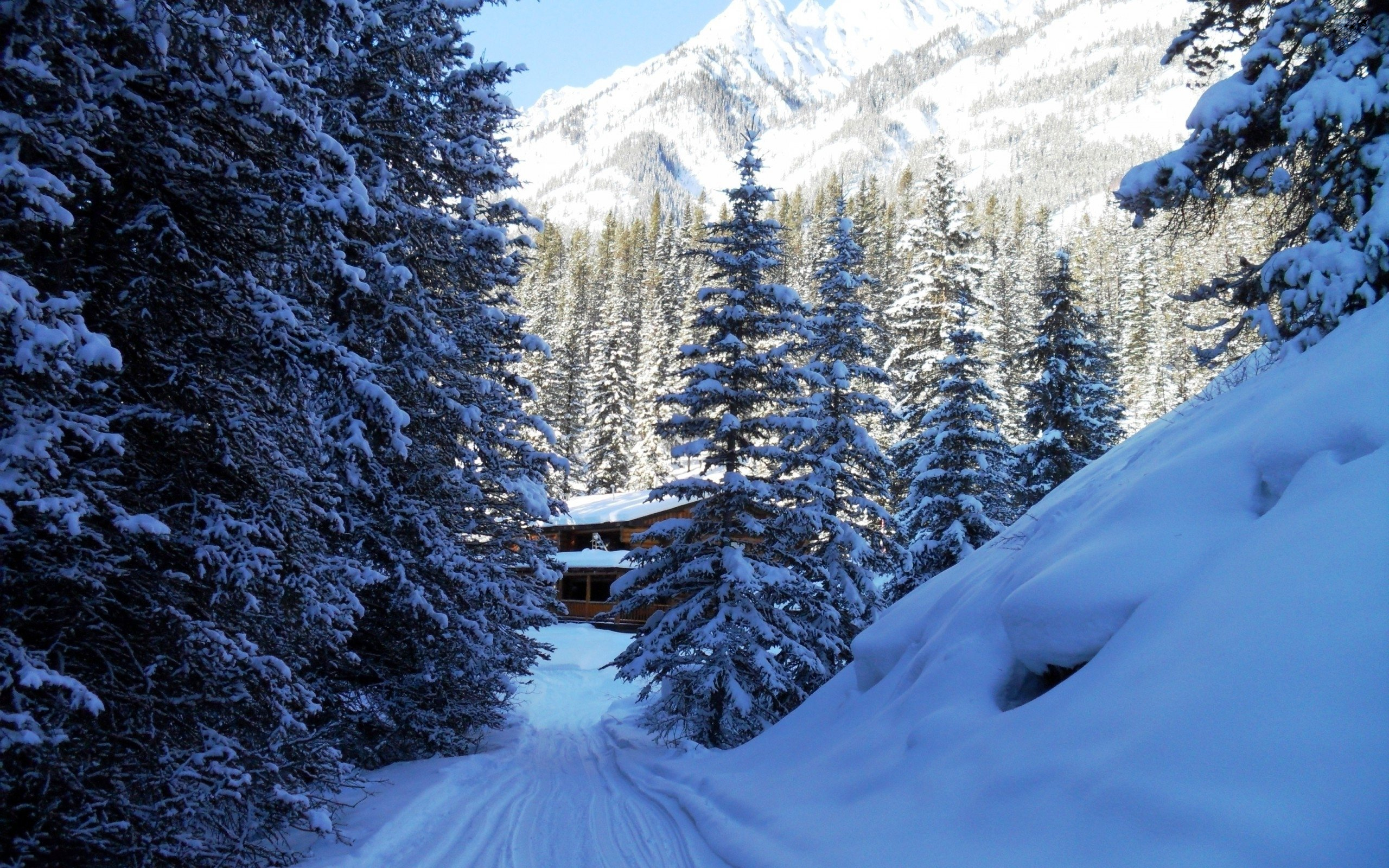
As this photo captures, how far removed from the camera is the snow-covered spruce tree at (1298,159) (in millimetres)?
7805

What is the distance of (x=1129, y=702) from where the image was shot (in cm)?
391

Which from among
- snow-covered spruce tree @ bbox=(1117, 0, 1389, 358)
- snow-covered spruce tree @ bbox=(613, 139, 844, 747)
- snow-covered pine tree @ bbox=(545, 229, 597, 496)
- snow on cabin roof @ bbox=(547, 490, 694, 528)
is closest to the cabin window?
snow on cabin roof @ bbox=(547, 490, 694, 528)

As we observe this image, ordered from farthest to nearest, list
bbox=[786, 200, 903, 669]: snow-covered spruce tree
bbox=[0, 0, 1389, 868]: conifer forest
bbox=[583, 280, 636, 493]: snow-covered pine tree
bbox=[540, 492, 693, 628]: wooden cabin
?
→ 1. bbox=[583, 280, 636, 493]: snow-covered pine tree
2. bbox=[540, 492, 693, 628]: wooden cabin
3. bbox=[786, 200, 903, 669]: snow-covered spruce tree
4. bbox=[0, 0, 1389, 868]: conifer forest

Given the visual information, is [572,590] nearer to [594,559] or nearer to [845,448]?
[594,559]

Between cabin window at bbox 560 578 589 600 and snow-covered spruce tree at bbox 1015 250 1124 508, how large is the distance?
21.7 m

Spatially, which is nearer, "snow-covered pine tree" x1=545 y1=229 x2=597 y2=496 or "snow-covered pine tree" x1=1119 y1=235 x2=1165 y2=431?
"snow-covered pine tree" x1=1119 y1=235 x2=1165 y2=431

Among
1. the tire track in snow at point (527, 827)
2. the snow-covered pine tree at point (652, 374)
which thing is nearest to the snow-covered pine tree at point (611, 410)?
the snow-covered pine tree at point (652, 374)

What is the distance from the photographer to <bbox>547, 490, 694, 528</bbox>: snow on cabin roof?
1378 inches

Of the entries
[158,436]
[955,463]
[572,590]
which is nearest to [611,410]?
[572,590]

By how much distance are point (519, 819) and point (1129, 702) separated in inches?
279

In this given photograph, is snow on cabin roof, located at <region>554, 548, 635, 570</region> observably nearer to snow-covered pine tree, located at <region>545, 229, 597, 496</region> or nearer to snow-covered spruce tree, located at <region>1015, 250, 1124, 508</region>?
snow-covered pine tree, located at <region>545, 229, 597, 496</region>

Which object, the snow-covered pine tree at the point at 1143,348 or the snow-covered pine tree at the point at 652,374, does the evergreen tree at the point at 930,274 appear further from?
the snow-covered pine tree at the point at 1143,348

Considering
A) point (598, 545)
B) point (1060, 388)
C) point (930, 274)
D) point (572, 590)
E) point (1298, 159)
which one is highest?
point (930, 274)

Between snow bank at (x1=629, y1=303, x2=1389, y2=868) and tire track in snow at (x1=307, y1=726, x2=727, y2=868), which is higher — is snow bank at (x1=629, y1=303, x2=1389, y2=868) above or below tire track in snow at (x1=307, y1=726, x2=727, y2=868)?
above
